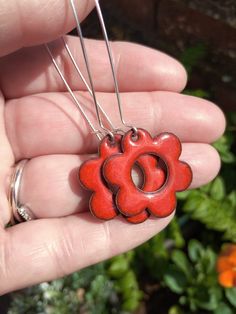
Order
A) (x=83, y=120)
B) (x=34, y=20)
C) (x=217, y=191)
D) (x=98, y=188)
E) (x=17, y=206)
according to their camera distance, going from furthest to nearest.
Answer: (x=217, y=191) < (x=83, y=120) < (x=17, y=206) < (x=98, y=188) < (x=34, y=20)

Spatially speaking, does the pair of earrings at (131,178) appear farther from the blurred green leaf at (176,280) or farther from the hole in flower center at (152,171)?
the blurred green leaf at (176,280)

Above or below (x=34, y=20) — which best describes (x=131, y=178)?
below

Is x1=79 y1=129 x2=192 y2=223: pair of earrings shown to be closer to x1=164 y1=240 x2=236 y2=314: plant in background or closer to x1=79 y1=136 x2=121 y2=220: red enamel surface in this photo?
x1=79 y1=136 x2=121 y2=220: red enamel surface

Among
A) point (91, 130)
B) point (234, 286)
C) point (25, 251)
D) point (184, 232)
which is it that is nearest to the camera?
point (25, 251)

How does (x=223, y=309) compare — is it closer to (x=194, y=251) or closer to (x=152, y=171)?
(x=194, y=251)

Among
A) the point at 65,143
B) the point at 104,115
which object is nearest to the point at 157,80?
the point at 104,115

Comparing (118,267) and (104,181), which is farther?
(118,267)

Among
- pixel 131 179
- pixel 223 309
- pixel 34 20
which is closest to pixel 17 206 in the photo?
pixel 131 179

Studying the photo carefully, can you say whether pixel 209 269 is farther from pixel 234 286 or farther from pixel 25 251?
pixel 25 251
